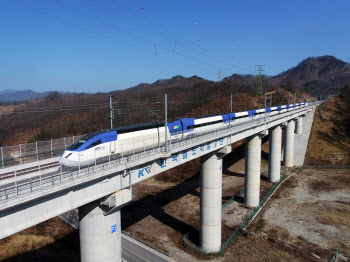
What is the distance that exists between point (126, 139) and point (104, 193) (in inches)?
272

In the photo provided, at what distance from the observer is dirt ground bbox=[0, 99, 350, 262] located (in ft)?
90.2

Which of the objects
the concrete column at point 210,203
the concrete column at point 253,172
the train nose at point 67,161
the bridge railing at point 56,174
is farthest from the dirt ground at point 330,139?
the train nose at point 67,161

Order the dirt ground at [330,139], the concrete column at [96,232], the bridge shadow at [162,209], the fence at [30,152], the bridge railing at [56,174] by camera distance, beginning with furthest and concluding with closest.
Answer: the dirt ground at [330,139] → the bridge shadow at [162,209] → the fence at [30,152] → the concrete column at [96,232] → the bridge railing at [56,174]

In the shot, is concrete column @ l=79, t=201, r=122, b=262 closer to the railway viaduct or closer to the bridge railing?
the railway viaduct

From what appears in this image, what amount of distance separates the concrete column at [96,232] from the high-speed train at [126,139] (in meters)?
2.98

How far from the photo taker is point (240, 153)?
213 ft

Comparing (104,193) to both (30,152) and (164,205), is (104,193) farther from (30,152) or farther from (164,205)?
(164,205)

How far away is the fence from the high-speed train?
196 cm

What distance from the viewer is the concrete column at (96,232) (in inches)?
658

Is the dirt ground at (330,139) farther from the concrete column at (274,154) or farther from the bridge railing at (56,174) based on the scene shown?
the bridge railing at (56,174)

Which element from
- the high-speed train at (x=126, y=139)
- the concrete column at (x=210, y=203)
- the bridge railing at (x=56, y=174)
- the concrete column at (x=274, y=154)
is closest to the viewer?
the bridge railing at (x=56, y=174)

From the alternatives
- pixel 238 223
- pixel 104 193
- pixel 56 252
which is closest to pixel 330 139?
pixel 238 223

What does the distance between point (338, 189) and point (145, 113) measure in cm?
6103

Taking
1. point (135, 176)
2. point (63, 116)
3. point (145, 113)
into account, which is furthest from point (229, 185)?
point (63, 116)
